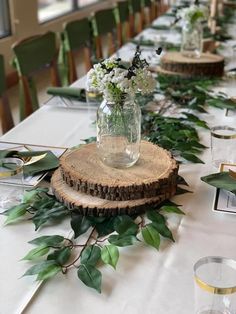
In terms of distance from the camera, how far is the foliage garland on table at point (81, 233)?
915 mm

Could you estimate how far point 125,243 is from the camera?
979 millimetres

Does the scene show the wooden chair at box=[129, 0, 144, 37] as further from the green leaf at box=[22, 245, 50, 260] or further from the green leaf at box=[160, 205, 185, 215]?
the green leaf at box=[22, 245, 50, 260]

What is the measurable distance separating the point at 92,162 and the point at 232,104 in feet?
2.52

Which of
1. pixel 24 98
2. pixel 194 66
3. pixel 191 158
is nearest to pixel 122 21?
pixel 194 66

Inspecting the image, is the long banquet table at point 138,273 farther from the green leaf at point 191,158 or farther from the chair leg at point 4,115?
the chair leg at point 4,115

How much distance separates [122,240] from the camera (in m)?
0.99

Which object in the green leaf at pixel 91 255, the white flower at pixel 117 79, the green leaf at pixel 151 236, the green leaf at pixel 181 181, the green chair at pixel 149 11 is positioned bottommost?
the green chair at pixel 149 11

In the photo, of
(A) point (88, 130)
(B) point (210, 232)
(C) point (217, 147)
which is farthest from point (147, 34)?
(B) point (210, 232)

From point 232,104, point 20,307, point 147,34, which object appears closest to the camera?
point 20,307

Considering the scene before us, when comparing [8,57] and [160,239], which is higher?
[160,239]

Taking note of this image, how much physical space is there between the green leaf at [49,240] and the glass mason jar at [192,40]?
5.04ft

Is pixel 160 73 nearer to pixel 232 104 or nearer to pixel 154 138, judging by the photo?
pixel 232 104

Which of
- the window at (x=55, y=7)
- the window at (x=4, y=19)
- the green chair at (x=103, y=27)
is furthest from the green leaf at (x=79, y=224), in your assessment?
the window at (x=55, y=7)

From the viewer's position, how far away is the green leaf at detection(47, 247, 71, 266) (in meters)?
0.94
